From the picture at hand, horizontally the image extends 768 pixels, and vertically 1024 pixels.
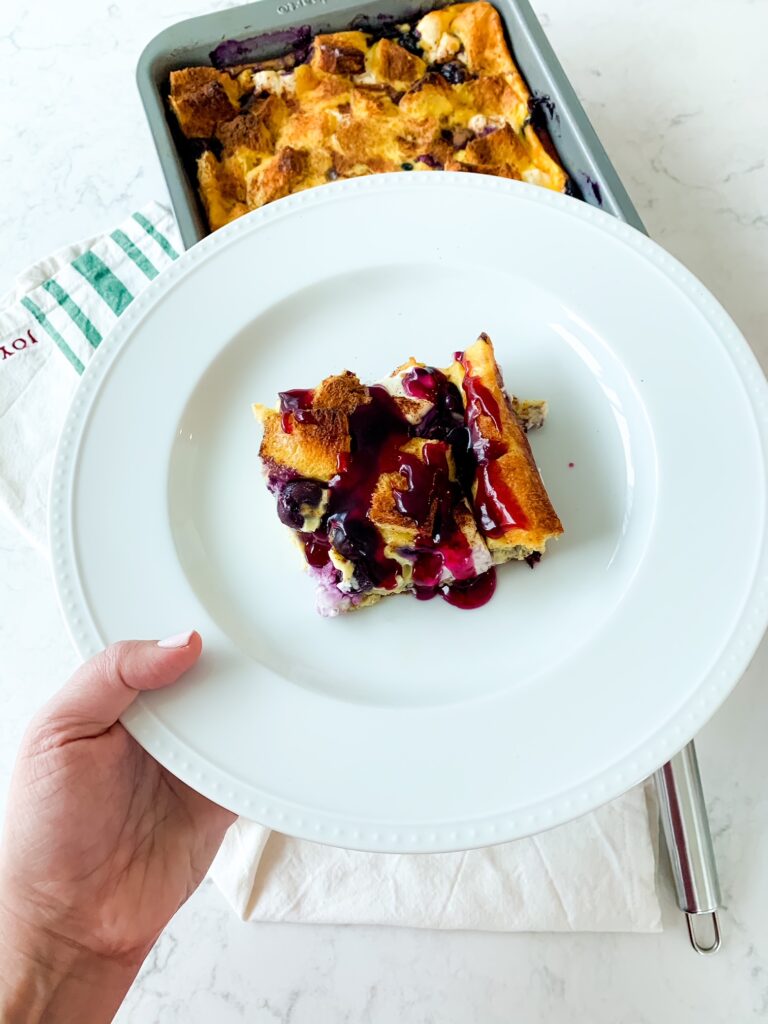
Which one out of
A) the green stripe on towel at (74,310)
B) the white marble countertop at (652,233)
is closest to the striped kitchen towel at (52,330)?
the green stripe on towel at (74,310)

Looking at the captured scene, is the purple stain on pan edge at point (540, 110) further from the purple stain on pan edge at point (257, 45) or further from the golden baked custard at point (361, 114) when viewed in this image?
the purple stain on pan edge at point (257, 45)

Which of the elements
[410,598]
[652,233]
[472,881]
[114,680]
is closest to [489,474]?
[410,598]

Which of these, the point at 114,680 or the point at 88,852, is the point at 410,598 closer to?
the point at 114,680

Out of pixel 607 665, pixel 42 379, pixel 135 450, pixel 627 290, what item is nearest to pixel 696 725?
pixel 607 665

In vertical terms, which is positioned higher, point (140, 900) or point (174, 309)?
point (174, 309)

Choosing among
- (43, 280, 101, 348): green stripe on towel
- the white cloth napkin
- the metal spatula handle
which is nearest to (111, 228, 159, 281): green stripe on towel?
(43, 280, 101, 348): green stripe on towel

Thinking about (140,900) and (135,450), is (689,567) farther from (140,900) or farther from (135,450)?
(140,900)
